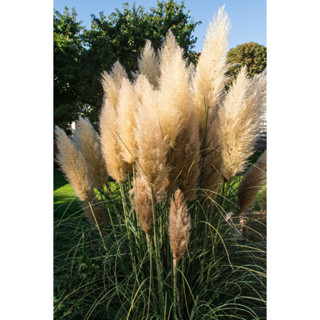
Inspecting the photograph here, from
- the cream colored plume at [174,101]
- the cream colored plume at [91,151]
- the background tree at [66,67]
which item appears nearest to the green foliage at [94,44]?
the background tree at [66,67]

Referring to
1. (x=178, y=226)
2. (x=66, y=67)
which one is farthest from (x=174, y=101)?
(x=66, y=67)

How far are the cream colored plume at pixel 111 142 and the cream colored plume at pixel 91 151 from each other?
0.17m

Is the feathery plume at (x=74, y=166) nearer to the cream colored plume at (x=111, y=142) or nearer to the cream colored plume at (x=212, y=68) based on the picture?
the cream colored plume at (x=111, y=142)

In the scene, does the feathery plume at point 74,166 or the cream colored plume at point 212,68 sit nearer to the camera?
the cream colored plume at point 212,68

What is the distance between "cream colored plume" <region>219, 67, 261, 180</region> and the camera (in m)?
1.14

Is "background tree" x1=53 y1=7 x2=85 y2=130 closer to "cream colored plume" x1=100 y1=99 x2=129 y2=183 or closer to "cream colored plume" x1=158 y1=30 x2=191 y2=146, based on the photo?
"cream colored plume" x1=100 y1=99 x2=129 y2=183

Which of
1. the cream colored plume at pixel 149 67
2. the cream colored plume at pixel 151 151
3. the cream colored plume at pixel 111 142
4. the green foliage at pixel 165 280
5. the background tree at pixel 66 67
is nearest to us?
the cream colored plume at pixel 151 151

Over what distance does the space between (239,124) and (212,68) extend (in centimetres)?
32

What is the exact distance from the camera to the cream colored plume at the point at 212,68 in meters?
1.20

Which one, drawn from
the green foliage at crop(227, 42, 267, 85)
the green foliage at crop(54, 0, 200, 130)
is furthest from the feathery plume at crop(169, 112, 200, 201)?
the green foliage at crop(54, 0, 200, 130)
